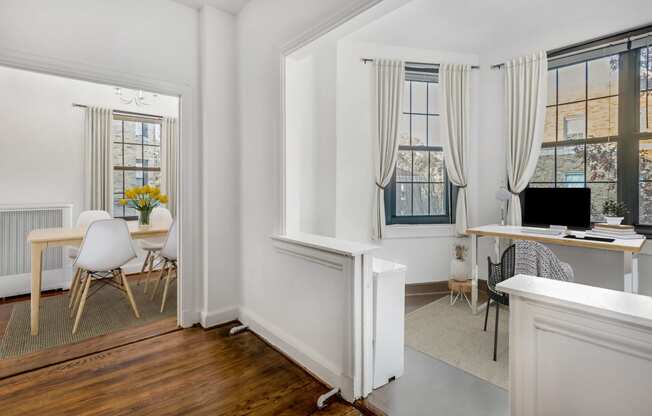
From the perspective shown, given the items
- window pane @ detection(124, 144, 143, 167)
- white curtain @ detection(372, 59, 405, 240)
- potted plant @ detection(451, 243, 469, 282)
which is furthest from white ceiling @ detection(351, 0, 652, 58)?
window pane @ detection(124, 144, 143, 167)

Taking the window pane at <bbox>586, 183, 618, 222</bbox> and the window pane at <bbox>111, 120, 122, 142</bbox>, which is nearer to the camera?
the window pane at <bbox>586, 183, 618, 222</bbox>

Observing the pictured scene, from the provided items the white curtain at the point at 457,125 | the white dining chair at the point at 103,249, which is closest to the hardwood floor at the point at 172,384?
the white dining chair at the point at 103,249

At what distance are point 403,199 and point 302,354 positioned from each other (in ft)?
7.90

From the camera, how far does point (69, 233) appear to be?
3.24m

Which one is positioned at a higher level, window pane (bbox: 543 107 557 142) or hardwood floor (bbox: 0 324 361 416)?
window pane (bbox: 543 107 557 142)

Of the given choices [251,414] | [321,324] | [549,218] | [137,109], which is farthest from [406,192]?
[137,109]

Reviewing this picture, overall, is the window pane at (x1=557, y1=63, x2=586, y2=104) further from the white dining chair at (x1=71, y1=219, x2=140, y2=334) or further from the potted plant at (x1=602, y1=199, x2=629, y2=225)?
the white dining chair at (x1=71, y1=219, x2=140, y2=334)

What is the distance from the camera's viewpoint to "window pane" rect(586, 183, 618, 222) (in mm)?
3356

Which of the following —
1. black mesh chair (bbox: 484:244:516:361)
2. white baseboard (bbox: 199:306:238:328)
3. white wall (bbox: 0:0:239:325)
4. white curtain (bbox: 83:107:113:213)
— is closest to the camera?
white wall (bbox: 0:0:239:325)

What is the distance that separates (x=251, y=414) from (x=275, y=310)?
862 mm

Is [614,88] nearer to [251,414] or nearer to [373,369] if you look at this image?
[373,369]

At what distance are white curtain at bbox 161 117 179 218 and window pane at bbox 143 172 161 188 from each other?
13 cm

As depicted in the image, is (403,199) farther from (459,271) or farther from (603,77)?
(603,77)

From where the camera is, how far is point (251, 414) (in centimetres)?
182
